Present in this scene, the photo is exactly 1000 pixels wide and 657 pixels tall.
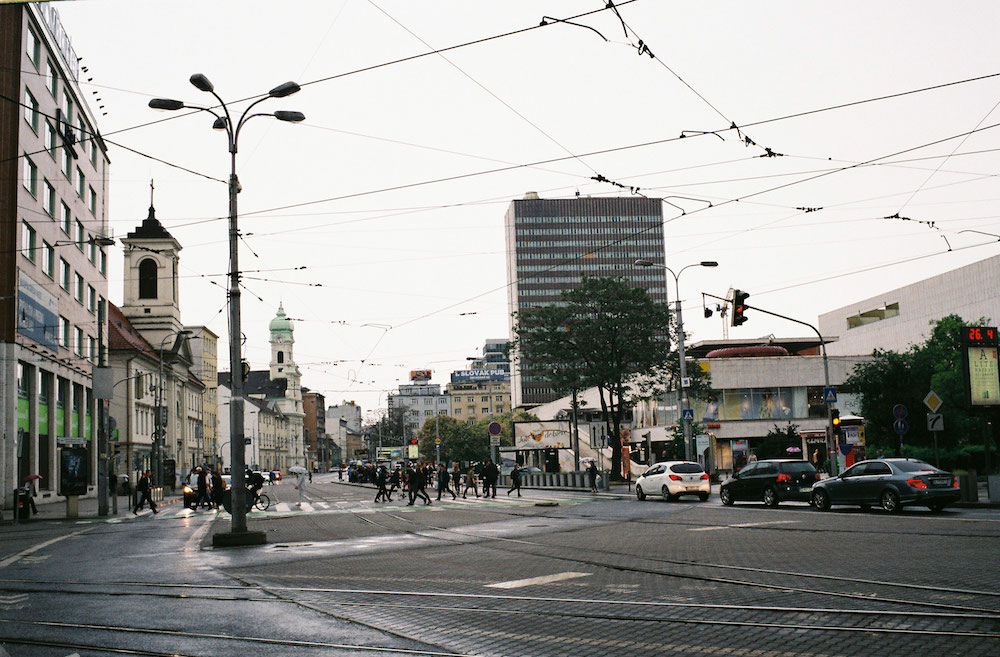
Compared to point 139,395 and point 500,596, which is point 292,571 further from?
point 139,395

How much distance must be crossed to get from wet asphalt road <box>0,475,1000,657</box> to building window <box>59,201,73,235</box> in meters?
30.2

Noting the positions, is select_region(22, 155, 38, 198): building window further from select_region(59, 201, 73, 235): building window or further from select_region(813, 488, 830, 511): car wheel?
select_region(813, 488, 830, 511): car wheel

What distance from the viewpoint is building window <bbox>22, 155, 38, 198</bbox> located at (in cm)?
4151

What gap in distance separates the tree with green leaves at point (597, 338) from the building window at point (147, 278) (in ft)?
146

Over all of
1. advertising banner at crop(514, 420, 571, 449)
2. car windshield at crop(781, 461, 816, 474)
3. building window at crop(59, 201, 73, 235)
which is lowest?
car windshield at crop(781, 461, 816, 474)

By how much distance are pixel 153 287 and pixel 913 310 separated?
220ft

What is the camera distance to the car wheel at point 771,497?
29.8m

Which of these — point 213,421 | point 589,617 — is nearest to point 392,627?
point 589,617

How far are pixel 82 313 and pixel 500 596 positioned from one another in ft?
158

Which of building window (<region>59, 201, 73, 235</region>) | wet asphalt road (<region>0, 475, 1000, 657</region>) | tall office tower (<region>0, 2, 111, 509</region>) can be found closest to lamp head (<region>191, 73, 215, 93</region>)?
wet asphalt road (<region>0, 475, 1000, 657</region>)

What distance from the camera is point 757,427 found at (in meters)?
69.5

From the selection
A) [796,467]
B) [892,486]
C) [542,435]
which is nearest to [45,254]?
[796,467]

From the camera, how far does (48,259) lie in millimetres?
45688

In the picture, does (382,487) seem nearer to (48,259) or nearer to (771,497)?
(771,497)
